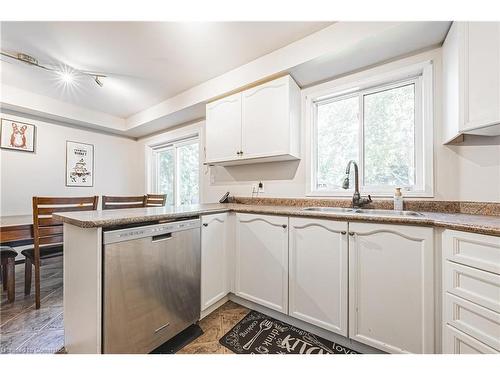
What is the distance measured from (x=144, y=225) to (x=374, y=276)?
1.38 m

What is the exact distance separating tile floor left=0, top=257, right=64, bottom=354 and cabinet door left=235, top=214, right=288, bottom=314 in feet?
4.30

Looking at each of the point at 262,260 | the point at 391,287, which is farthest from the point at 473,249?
the point at 262,260

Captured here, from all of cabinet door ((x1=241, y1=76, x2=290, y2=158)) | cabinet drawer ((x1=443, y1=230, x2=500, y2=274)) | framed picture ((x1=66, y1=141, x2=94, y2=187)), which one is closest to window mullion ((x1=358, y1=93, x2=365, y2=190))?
cabinet door ((x1=241, y1=76, x2=290, y2=158))

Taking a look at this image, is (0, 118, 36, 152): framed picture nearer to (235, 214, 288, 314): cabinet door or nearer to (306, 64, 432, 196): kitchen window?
(235, 214, 288, 314): cabinet door

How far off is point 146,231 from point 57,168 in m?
3.01

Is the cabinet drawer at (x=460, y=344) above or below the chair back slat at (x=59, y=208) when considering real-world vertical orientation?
below

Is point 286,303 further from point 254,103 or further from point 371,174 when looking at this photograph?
point 254,103

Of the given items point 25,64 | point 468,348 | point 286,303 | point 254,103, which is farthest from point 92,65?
point 468,348

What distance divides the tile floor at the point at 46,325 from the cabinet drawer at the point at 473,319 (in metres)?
1.22

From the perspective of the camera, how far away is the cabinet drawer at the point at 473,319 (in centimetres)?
85

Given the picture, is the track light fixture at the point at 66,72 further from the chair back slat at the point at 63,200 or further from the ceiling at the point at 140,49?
the chair back slat at the point at 63,200

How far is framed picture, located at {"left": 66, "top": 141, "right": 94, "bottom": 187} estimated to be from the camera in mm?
3148

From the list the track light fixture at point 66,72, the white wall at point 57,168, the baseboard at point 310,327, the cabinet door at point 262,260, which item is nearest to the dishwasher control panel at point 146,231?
the cabinet door at point 262,260

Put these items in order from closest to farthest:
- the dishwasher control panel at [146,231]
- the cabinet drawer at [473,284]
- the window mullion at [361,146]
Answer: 1. the cabinet drawer at [473,284]
2. the dishwasher control panel at [146,231]
3. the window mullion at [361,146]
